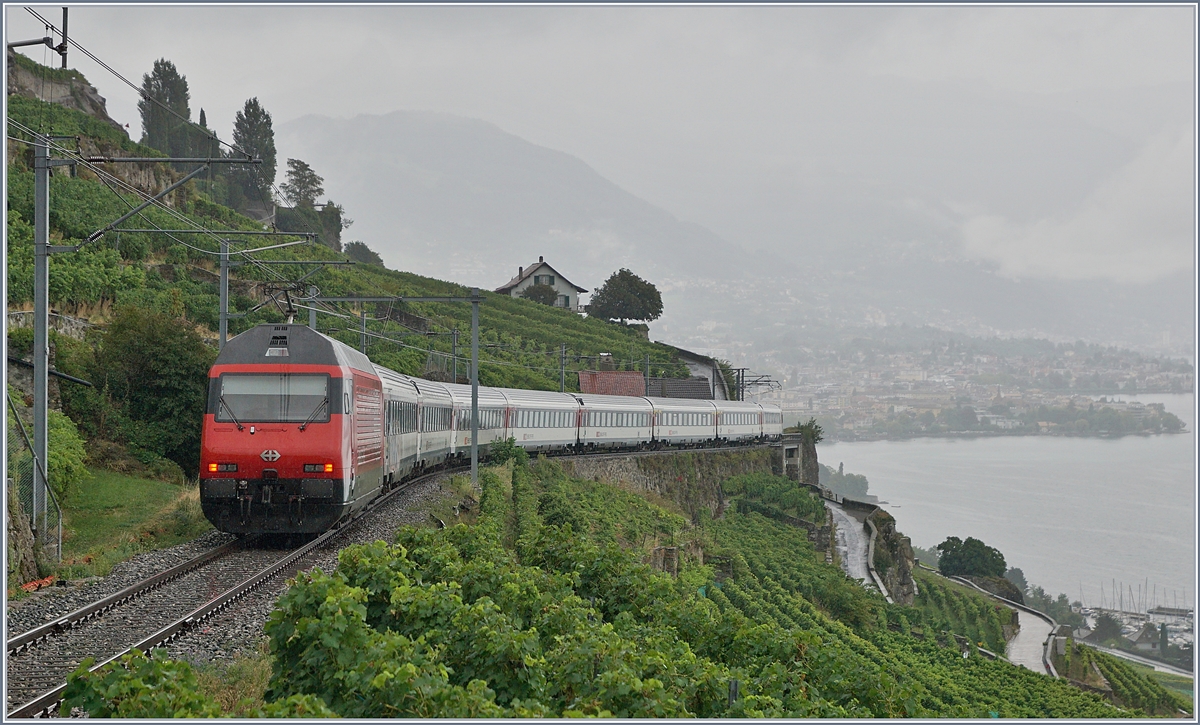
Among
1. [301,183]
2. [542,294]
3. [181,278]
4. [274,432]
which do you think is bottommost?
[274,432]

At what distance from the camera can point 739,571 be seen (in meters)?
29.0

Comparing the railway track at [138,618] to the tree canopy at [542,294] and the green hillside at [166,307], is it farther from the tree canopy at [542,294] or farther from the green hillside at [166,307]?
the tree canopy at [542,294]

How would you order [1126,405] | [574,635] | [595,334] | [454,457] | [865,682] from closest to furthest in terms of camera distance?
[574,635] → [865,682] → [454,457] → [595,334] → [1126,405]

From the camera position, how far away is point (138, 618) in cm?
1151

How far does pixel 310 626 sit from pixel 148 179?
50440 mm

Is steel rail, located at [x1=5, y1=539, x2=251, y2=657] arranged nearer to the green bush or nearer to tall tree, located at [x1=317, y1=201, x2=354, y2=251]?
the green bush

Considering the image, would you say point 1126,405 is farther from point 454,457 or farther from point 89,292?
point 89,292

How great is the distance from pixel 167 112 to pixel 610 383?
50.8 meters

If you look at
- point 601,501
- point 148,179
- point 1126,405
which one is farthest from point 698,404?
point 1126,405

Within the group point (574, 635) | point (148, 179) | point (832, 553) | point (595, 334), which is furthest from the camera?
point (595, 334)

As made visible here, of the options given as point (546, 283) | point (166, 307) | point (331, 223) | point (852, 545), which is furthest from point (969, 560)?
point (331, 223)

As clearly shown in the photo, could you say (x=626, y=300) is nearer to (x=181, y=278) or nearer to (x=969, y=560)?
(x=969, y=560)

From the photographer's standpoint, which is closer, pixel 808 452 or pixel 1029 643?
pixel 1029 643

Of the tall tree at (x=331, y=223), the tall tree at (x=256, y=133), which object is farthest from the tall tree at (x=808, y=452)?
the tall tree at (x=256, y=133)
